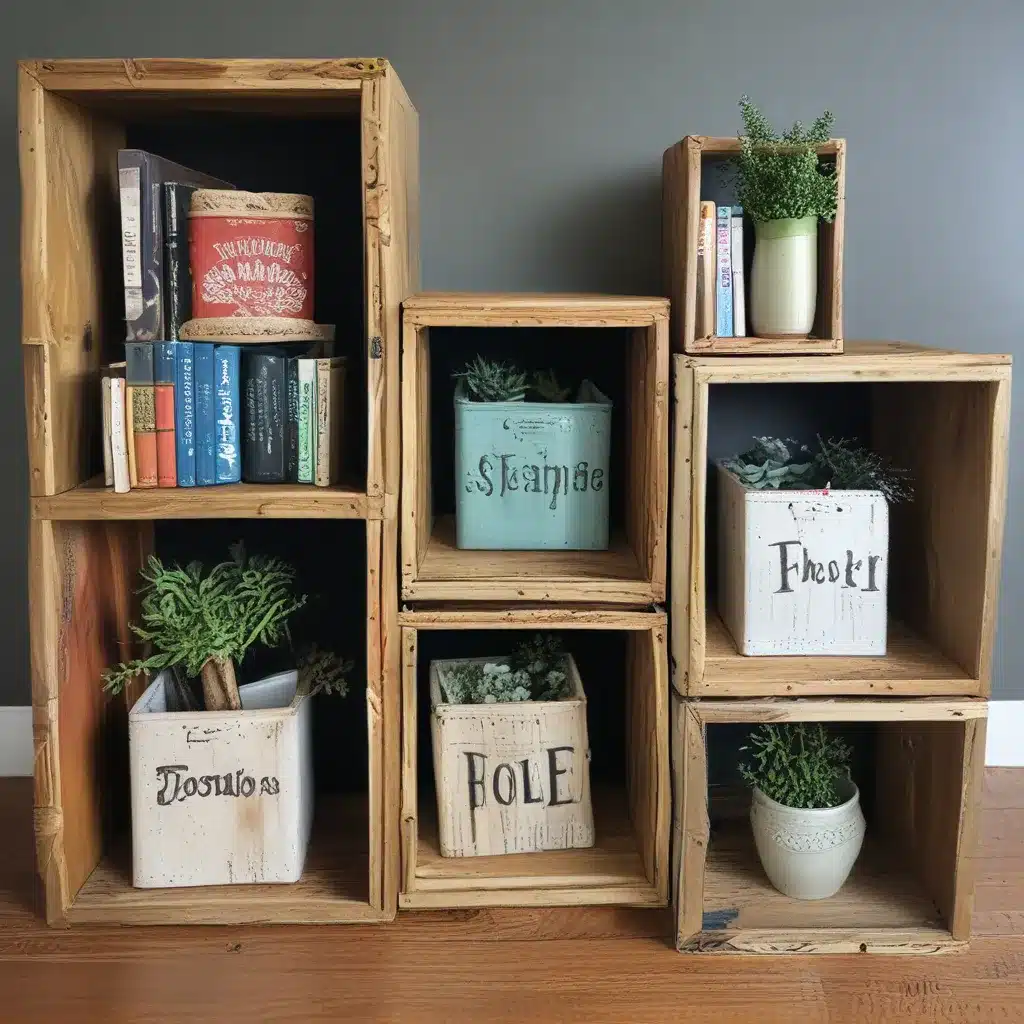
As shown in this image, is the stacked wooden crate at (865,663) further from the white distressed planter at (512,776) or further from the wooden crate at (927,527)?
the white distressed planter at (512,776)

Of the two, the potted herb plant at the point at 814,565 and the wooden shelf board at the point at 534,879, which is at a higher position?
the potted herb plant at the point at 814,565

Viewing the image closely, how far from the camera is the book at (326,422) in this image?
1756 millimetres

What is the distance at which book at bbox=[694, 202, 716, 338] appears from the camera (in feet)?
5.77

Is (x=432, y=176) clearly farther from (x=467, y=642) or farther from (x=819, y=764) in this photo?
(x=819, y=764)

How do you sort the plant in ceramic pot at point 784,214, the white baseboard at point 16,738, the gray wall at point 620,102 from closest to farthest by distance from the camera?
the plant in ceramic pot at point 784,214 < the gray wall at point 620,102 < the white baseboard at point 16,738

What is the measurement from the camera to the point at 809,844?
1.83 meters

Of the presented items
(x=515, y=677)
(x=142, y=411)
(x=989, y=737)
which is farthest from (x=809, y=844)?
A: (x=142, y=411)

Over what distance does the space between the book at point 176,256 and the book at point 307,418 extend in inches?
8.9

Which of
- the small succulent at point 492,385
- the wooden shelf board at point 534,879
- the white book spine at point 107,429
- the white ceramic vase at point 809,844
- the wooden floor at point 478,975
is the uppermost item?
the small succulent at point 492,385

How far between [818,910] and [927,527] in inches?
26.3

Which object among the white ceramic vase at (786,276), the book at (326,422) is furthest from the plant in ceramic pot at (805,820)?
the book at (326,422)

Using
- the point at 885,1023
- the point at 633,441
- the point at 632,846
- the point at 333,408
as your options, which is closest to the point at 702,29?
the point at 633,441

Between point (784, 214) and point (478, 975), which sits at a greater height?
point (784, 214)

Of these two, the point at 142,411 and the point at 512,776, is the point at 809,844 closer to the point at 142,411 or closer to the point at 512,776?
the point at 512,776
